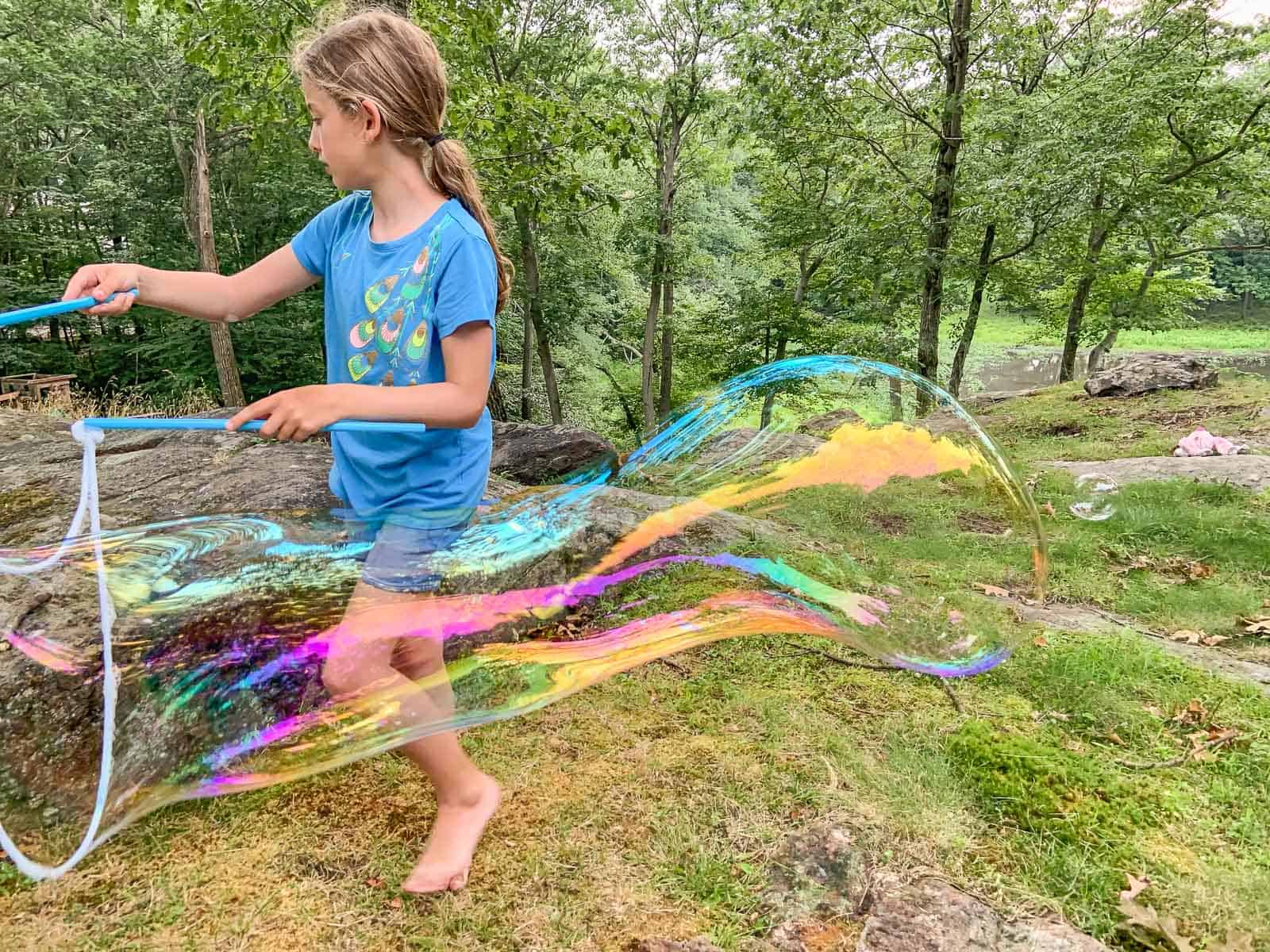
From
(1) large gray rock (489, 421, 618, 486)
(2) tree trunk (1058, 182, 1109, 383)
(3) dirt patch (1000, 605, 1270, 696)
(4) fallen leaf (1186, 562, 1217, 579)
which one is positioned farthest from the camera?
(2) tree trunk (1058, 182, 1109, 383)

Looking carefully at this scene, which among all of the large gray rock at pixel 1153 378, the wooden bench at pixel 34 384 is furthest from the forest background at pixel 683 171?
the large gray rock at pixel 1153 378

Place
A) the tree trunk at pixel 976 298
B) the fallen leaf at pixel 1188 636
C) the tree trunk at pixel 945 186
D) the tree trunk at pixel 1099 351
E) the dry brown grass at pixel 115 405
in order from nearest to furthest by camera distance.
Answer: the fallen leaf at pixel 1188 636
the tree trunk at pixel 945 186
the dry brown grass at pixel 115 405
the tree trunk at pixel 976 298
the tree trunk at pixel 1099 351

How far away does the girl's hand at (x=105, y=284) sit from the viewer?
4.90 ft

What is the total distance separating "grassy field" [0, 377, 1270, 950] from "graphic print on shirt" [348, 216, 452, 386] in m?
0.95

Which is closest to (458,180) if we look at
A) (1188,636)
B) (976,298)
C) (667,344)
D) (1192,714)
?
(1192,714)

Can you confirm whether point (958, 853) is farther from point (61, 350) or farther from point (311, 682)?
point (61, 350)

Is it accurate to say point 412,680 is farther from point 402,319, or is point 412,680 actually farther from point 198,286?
point 198,286

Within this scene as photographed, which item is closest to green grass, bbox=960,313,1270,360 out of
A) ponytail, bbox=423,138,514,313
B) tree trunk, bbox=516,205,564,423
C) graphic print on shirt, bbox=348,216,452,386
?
tree trunk, bbox=516,205,564,423

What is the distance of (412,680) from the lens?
5.28 ft

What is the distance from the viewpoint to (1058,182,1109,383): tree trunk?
8.58 m

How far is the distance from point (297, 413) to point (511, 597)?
2.59 feet

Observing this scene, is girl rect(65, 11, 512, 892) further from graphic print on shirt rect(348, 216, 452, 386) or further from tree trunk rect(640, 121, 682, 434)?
tree trunk rect(640, 121, 682, 434)

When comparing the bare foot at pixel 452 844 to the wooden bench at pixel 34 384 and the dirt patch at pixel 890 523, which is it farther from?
the wooden bench at pixel 34 384

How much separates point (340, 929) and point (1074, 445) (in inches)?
347
